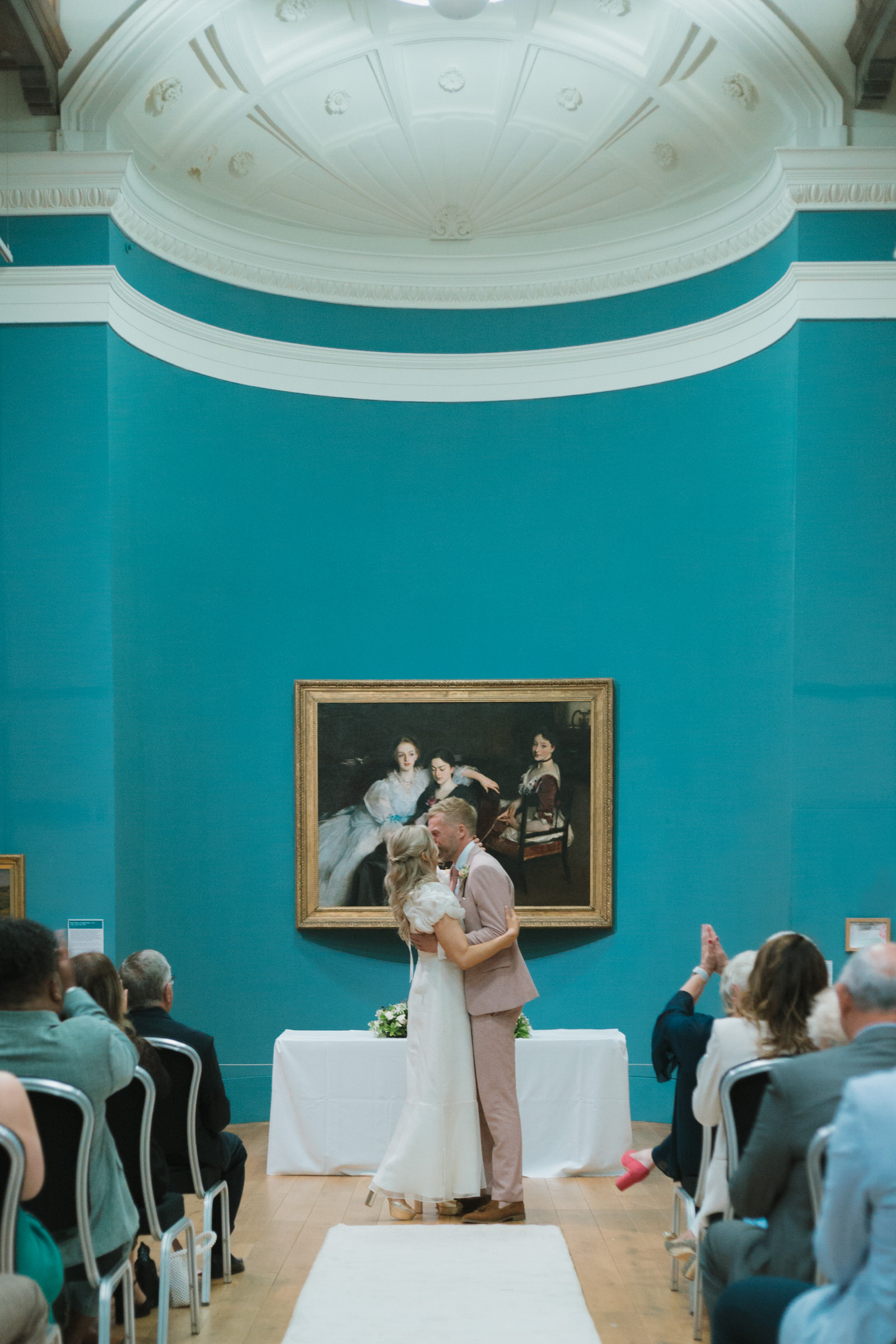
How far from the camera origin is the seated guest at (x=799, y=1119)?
8.50ft

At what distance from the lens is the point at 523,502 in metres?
8.09

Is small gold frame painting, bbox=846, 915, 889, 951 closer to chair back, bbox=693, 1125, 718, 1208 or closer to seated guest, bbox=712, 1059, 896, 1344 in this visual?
chair back, bbox=693, 1125, 718, 1208

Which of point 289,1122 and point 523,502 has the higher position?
point 523,502

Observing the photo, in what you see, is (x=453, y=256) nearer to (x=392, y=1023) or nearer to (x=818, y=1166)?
(x=392, y=1023)

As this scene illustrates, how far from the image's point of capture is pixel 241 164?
757 centimetres

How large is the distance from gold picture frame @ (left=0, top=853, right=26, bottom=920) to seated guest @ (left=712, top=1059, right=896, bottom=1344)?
5.15 m

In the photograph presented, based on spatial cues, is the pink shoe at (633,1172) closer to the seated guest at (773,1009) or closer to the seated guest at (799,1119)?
the seated guest at (773,1009)

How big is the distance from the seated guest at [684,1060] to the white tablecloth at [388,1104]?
1.47 m

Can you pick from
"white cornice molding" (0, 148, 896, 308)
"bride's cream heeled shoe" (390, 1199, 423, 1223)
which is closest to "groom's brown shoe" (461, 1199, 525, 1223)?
"bride's cream heeled shoe" (390, 1199, 423, 1223)

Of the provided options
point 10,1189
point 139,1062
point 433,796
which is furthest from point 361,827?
point 10,1189

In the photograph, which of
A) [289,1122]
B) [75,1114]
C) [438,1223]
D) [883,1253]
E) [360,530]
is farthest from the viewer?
[360,530]

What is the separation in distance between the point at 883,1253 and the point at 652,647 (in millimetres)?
5767

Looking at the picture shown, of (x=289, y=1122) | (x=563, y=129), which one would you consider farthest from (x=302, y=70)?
(x=289, y=1122)

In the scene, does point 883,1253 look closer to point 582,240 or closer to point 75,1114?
point 75,1114
